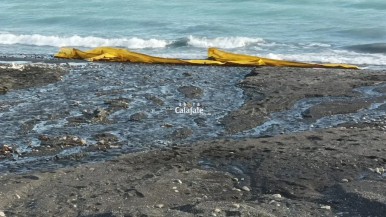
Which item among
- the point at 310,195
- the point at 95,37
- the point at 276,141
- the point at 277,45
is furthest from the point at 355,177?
the point at 95,37

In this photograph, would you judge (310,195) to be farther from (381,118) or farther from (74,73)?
(74,73)

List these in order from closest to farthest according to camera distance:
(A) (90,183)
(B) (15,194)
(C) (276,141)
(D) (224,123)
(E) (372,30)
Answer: (B) (15,194) → (A) (90,183) → (C) (276,141) → (D) (224,123) → (E) (372,30)

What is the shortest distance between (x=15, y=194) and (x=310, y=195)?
279 cm

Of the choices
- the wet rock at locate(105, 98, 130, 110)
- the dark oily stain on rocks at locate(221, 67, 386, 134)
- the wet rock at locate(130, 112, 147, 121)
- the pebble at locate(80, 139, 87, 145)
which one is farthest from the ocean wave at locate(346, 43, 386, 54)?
the pebble at locate(80, 139, 87, 145)

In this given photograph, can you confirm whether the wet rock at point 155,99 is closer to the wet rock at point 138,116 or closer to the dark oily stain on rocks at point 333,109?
the wet rock at point 138,116

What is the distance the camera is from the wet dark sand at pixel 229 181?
5289 mm

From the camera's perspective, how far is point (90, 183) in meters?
5.98

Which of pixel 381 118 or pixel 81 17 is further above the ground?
pixel 81 17

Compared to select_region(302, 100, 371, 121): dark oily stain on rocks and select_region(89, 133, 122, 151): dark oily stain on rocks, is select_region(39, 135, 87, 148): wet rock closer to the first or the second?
select_region(89, 133, 122, 151): dark oily stain on rocks

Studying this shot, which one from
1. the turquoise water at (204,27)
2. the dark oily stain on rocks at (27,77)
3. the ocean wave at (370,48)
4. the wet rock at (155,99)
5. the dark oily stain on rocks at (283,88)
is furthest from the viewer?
the turquoise water at (204,27)

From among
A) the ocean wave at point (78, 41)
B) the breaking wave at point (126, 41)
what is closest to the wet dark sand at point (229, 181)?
the breaking wave at point (126, 41)

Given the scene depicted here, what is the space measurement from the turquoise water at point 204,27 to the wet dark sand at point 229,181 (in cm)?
1019

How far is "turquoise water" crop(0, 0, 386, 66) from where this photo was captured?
66.2ft

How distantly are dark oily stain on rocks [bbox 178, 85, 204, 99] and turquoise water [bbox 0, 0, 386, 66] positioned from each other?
24.2ft
